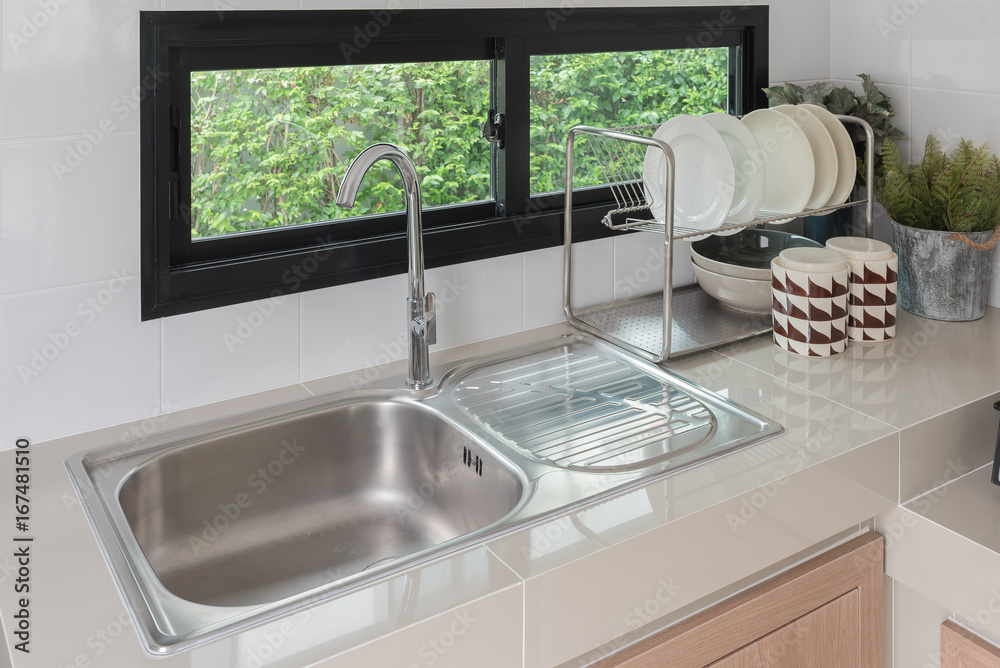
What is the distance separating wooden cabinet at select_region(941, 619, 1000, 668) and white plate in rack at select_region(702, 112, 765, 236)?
0.70 meters

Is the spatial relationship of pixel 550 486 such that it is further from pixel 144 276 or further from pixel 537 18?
pixel 537 18

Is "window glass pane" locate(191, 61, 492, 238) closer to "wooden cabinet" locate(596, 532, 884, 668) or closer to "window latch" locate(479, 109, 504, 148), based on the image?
"window latch" locate(479, 109, 504, 148)

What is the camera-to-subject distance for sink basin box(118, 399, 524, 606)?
1.20 meters

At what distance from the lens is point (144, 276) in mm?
1241

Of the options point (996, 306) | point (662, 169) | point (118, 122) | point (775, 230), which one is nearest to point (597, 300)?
point (662, 169)

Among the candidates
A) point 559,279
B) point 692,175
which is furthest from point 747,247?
point 559,279

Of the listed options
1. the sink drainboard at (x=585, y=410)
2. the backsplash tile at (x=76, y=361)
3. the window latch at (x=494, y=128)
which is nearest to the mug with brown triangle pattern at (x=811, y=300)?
the sink drainboard at (x=585, y=410)

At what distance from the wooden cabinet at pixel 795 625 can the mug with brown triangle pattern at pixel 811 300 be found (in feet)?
1.10

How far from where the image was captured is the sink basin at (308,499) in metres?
1.20

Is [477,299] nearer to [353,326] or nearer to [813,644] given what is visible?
[353,326]

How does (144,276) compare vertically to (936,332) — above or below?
above

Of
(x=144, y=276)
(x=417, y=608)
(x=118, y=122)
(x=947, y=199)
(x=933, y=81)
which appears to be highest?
(x=933, y=81)

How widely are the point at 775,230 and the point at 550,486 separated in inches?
37.3

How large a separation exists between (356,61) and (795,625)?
1080mm
